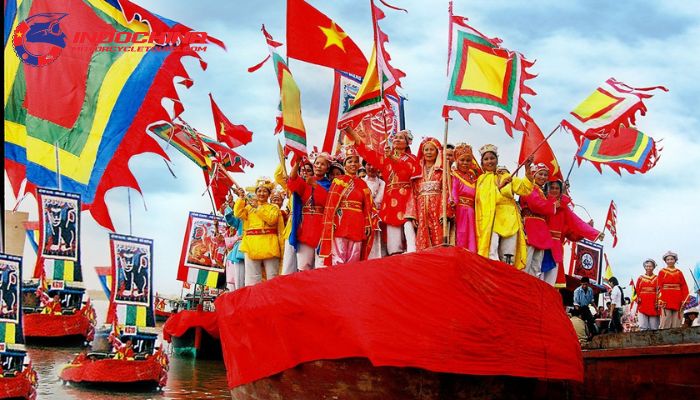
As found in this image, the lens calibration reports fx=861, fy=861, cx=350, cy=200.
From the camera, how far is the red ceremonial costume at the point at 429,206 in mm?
9195

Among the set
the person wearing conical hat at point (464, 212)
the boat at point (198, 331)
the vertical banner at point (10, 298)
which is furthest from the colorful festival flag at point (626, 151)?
the boat at point (198, 331)

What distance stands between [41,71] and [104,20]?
1.69m

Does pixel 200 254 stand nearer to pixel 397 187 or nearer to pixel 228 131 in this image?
pixel 228 131

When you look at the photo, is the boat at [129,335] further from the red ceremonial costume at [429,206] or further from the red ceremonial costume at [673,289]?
the red ceremonial costume at [673,289]

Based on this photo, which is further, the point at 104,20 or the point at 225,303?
the point at 104,20

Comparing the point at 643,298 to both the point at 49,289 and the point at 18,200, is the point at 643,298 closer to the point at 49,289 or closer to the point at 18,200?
the point at 18,200

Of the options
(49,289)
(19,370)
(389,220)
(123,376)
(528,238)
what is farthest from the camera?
(49,289)

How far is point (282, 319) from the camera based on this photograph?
9.03 metres

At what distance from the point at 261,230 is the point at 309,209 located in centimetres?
116

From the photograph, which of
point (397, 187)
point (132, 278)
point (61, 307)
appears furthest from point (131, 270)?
point (61, 307)

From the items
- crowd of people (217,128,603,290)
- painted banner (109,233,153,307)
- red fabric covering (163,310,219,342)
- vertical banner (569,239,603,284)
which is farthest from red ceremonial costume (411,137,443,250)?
red fabric covering (163,310,219,342)

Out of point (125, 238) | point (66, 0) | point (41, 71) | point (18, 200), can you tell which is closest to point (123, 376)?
point (125, 238)

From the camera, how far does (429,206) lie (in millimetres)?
9250

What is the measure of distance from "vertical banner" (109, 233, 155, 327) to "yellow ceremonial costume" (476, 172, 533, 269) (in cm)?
964
